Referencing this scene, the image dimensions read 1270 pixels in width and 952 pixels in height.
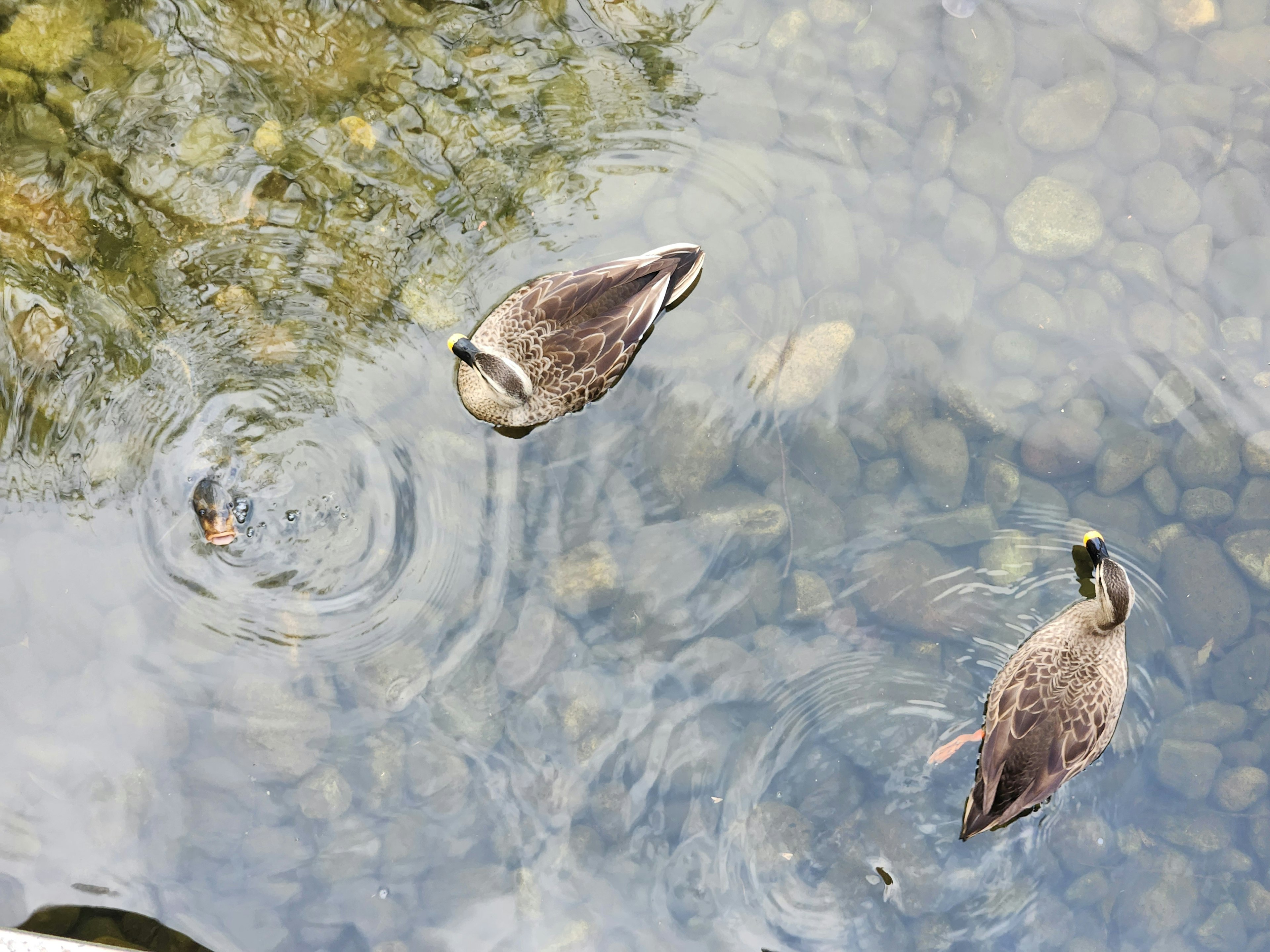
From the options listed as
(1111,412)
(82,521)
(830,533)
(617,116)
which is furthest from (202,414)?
(1111,412)

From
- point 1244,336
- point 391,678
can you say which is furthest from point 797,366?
point 391,678

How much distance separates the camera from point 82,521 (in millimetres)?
4805

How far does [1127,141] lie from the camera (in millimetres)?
5355

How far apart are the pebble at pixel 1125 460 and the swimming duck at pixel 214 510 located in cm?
489

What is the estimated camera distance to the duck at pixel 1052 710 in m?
4.37

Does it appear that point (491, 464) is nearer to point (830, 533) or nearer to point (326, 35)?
point (830, 533)

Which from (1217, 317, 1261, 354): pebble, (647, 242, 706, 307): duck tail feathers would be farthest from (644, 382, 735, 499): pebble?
(1217, 317, 1261, 354): pebble

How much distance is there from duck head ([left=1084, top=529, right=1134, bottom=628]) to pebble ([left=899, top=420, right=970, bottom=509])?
783 millimetres

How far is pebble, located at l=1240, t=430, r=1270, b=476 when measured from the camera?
518 centimetres

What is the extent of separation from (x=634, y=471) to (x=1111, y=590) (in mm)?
2569

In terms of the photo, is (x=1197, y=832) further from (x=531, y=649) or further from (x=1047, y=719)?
(x=531, y=649)

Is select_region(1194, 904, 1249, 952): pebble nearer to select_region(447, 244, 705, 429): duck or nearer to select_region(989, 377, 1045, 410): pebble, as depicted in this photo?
select_region(989, 377, 1045, 410): pebble

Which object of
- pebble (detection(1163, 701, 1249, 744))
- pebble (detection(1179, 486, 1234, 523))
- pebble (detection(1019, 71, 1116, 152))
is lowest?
pebble (detection(1163, 701, 1249, 744))

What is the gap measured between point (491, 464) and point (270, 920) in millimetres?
2681
